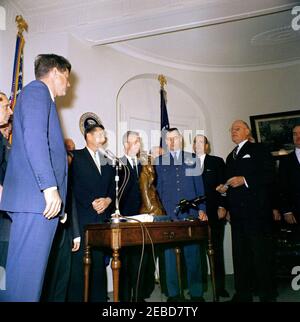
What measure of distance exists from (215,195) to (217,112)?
74.5 inches

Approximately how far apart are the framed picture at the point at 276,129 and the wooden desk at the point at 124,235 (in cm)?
256

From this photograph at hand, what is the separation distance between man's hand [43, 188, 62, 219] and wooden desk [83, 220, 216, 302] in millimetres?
436

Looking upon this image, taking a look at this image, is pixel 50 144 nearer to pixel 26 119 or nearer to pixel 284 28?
pixel 26 119

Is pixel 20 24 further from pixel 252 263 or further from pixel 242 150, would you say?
pixel 252 263

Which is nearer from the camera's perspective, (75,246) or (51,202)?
(51,202)

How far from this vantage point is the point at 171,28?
344cm

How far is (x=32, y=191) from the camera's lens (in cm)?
146

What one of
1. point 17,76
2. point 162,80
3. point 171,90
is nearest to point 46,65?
point 17,76

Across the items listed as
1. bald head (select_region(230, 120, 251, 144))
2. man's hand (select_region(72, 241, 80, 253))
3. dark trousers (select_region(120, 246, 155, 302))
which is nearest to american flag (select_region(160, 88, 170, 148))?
bald head (select_region(230, 120, 251, 144))

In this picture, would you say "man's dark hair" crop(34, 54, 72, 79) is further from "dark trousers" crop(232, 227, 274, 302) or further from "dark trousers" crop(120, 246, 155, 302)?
"dark trousers" crop(232, 227, 274, 302)

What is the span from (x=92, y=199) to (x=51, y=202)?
0.94m

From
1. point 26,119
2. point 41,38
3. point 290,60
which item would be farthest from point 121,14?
point 290,60

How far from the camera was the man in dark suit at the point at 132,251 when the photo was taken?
2620mm

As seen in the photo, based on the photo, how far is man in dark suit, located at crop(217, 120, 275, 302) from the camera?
244 cm
